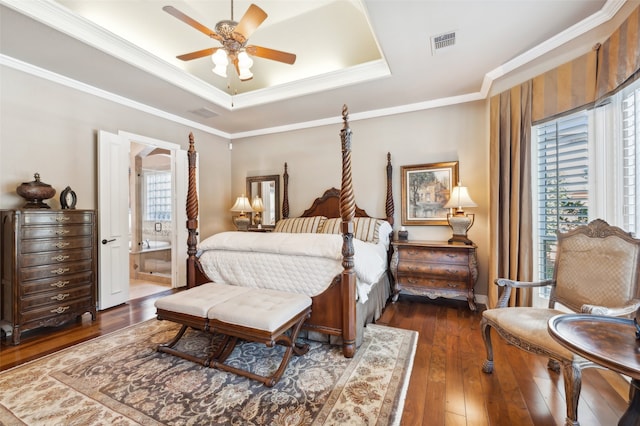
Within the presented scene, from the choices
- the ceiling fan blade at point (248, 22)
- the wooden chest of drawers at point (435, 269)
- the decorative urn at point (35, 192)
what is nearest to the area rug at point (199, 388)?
the wooden chest of drawers at point (435, 269)

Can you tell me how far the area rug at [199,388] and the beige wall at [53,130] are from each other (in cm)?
189

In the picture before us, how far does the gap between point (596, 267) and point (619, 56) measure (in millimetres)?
1403

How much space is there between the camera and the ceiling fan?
6.90 feet

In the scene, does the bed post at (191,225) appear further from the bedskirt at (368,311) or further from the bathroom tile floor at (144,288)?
the bathroom tile floor at (144,288)

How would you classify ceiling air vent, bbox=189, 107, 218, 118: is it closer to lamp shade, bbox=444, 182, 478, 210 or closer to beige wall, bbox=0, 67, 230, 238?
beige wall, bbox=0, 67, 230, 238

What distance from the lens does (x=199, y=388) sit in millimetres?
1852

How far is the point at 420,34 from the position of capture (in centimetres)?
243

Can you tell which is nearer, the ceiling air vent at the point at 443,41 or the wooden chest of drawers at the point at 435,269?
the ceiling air vent at the point at 443,41

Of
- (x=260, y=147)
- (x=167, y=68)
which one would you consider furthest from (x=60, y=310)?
(x=260, y=147)

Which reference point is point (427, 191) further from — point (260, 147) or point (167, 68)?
point (167, 68)

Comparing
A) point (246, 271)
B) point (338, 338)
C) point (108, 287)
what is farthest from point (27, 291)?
point (338, 338)

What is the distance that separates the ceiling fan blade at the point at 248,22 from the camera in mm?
2064

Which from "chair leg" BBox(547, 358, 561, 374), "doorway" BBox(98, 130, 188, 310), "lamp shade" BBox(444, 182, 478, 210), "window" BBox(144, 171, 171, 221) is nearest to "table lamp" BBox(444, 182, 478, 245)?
"lamp shade" BBox(444, 182, 478, 210)

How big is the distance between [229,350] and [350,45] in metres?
3.55
